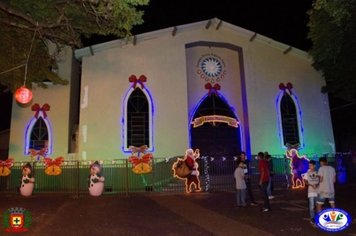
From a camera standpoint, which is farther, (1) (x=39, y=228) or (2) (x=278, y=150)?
(2) (x=278, y=150)

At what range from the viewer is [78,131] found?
20656mm

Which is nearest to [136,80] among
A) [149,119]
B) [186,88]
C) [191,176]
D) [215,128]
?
[149,119]

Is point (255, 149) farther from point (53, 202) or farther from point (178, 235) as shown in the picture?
point (178, 235)

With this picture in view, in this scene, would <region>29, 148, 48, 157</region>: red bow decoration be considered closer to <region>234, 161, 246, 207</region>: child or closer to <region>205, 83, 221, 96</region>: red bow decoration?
<region>205, 83, 221, 96</region>: red bow decoration

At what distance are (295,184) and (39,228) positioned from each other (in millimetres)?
11670

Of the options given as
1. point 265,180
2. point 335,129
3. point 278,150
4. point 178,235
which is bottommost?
point 178,235

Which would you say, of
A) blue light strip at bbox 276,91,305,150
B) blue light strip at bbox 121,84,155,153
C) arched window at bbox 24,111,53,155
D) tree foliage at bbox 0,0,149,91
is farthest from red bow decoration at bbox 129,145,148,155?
blue light strip at bbox 276,91,305,150

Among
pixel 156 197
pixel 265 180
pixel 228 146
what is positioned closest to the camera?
pixel 265 180

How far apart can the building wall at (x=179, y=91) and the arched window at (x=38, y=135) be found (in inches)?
76.7

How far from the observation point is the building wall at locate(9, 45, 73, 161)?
20328 millimetres

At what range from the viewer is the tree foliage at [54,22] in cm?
1043

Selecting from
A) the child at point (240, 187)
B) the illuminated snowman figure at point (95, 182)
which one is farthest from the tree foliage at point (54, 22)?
the child at point (240, 187)

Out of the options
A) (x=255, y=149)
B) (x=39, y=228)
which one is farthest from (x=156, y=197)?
(x=255, y=149)

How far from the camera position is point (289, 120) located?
72.8ft
